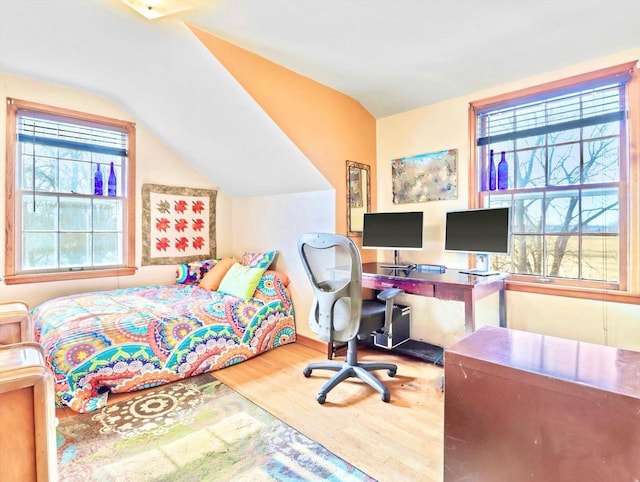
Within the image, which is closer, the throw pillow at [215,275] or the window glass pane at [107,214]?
the window glass pane at [107,214]

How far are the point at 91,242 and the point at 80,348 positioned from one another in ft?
5.02

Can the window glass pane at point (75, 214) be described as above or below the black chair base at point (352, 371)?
above

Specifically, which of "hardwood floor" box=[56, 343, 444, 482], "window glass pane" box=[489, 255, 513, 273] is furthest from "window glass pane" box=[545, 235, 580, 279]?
"hardwood floor" box=[56, 343, 444, 482]

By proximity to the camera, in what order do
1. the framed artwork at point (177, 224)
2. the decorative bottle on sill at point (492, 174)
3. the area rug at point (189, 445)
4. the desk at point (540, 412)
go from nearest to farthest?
the desk at point (540, 412) → the area rug at point (189, 445) → the decorative bottle on sill at point (492, 174) → the framed artwork at point (177, 224)

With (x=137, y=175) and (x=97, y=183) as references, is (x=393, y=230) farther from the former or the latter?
(x=97, y=183)

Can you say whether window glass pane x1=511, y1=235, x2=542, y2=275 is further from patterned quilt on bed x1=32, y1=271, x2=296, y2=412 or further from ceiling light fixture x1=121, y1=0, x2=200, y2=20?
ceiling light fixture x1=121, y1=0, x2=200, y2=20

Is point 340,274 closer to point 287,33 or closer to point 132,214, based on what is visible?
point 287,33

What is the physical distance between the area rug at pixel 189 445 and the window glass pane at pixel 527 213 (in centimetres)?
223

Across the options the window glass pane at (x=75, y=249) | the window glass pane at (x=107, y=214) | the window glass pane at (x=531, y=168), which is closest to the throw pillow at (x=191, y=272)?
the window glass pane at (x=107, y=214)

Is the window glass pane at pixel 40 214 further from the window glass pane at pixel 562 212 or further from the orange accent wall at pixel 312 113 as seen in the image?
the window glass pane at pixel 562 212

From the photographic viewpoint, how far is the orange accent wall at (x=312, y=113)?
253cm

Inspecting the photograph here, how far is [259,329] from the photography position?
3.09 meters

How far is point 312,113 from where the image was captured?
304 centimetres

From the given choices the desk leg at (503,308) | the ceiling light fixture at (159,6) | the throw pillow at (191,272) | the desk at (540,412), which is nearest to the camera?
the desk at (540,412)
